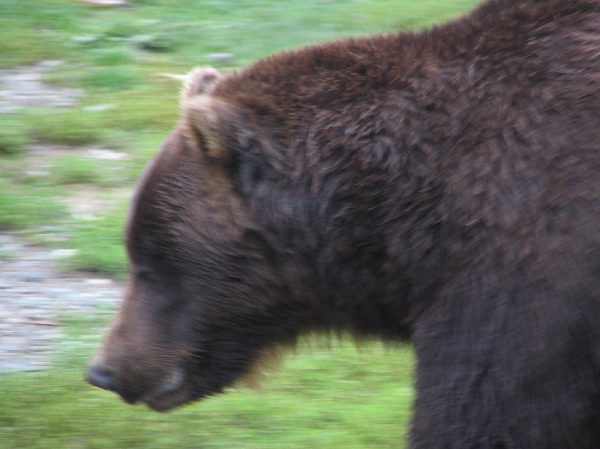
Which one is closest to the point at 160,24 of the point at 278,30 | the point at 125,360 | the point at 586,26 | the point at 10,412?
the point at 278,30

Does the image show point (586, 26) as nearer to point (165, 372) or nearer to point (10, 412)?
point (165, 372)

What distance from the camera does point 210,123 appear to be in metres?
3.72

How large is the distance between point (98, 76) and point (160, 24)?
1044mm

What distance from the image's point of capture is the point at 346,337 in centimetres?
411

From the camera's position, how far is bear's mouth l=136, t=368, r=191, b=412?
4179 millimetres

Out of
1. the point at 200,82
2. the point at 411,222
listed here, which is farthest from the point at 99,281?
the point at 411,222

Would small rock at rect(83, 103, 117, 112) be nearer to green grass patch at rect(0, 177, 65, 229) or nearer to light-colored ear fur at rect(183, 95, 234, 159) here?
green grass patch at rect(0, 177, 65, 229)

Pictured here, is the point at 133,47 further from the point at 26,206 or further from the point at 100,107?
the point at 26,206

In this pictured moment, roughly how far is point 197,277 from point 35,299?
2.34m

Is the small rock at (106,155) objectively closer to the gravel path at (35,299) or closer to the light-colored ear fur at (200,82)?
the gravel path at (35,299)

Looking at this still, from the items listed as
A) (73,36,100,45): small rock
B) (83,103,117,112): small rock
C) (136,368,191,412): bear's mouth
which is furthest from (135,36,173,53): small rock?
(136,368,191,412): bear's mouth

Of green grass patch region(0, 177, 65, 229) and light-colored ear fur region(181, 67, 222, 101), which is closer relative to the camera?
light-colored ear fur region(181, 67, 222, 101)

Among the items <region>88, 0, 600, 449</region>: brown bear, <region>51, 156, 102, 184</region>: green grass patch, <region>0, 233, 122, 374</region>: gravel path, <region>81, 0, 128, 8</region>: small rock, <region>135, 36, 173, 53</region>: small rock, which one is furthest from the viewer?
<region>81, 0, 128, 8</region>: small rock

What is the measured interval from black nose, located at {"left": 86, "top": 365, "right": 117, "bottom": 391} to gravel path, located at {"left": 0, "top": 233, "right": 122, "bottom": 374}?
1.25 meters
